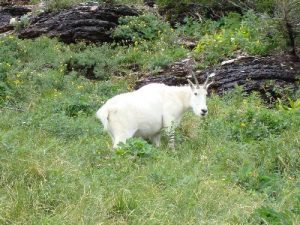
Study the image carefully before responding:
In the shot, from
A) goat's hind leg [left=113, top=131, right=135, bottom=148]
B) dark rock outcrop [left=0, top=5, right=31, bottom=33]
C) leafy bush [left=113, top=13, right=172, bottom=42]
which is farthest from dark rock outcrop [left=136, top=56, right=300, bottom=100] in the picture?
dark rock outcrop [left=0, top=5, right=31, bottom=33]

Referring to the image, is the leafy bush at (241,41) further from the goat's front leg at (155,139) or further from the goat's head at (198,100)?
the goat's front leg at (155,139)

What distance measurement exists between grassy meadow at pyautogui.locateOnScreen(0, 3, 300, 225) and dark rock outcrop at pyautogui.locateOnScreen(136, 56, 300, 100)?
0.51 m

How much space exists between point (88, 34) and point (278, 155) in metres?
10.9

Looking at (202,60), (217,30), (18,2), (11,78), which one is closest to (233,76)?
(202,60)

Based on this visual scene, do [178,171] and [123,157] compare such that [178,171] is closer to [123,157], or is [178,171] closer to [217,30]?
[123,157]

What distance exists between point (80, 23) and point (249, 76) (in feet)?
22.0

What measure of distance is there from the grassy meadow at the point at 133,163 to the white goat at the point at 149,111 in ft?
1.12

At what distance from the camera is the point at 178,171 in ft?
24.6

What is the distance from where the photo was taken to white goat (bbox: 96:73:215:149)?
9.04m

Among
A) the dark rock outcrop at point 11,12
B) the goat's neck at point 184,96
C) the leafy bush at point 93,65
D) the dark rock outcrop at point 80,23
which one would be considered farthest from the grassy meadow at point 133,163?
the dark rock outcrop at point 11,12

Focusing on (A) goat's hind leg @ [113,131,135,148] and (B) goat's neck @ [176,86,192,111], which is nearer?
(A) goat's hind leg @ [113,131,135,148]

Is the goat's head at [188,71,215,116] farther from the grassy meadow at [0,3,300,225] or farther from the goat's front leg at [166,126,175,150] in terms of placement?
the goat's front leg at [166,126,175,150]

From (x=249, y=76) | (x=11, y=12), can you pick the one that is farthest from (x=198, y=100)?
(x=11, y=12)

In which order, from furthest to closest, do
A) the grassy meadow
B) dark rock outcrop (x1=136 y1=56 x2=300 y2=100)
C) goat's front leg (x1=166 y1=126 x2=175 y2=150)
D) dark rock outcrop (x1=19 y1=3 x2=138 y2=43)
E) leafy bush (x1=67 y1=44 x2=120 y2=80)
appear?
dark rock outcrop (x1=19 y1=3 x2=138 y2=43)
leafy bush (x1=67 y1=44 x2=120 y2=80)
dark rock outcrop (x1=136 y1=56 x2=300 y2=100)
goat's front leg (x1=166 y1=126 x2=175 y2=150)
the grassy meadow
